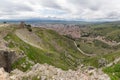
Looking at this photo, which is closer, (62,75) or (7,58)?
(62,75)

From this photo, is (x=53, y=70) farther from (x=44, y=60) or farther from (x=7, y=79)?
(x=44, y=60)

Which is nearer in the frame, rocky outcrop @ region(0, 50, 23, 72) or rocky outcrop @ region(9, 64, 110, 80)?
rocky outcrop @ region(9, 64, 110, 80)

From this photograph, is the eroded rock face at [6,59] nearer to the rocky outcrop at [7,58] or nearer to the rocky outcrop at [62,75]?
the rocky outcrop at [7,58]

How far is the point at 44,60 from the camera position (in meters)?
177

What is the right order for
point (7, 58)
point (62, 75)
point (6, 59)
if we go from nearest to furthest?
point (62, 75) < point (6, 59) < point (7, 58)

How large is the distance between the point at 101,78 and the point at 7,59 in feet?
307

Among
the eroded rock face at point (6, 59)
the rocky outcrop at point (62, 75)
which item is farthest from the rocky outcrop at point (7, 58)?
the rocky outcrop at point (62, 75)

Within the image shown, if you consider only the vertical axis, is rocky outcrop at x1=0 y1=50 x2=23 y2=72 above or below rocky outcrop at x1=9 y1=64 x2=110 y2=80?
below

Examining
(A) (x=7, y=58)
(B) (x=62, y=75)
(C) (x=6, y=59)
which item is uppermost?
(B) (x=62, y=75)

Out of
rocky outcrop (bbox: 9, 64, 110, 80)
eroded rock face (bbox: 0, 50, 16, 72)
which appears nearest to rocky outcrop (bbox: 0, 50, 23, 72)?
eroded rock face (bbox: 0, 50, 16, 72)

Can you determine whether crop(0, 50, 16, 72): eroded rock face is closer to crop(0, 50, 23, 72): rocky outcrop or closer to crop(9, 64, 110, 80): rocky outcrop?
crop(0, 50, 23, 72): rocky outcrop

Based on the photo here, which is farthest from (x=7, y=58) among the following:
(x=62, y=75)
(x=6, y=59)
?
(x=62, y=75)

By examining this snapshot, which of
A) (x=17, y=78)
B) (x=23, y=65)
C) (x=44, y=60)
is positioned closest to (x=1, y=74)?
(x=17, y=78)

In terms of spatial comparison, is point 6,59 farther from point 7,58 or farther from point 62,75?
point 62,75
